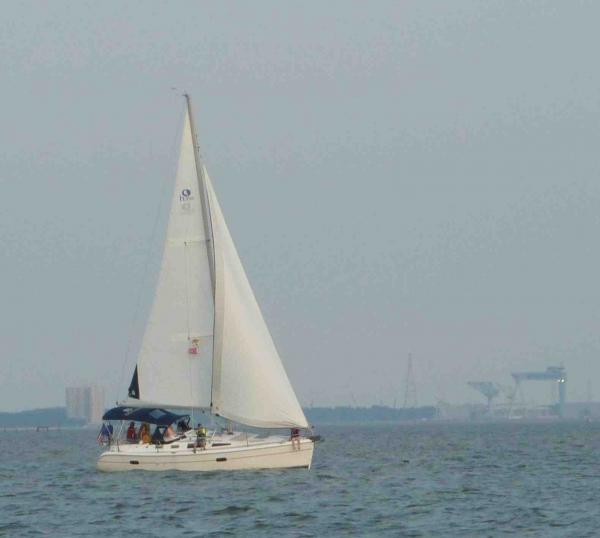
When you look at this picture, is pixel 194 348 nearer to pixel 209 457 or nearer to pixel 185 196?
pixel 209 457

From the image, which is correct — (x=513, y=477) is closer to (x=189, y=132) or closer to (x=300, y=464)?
(x=300, y=464)

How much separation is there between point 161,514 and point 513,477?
898 inches

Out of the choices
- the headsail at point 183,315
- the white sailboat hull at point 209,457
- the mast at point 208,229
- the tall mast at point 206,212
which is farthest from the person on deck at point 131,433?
the tall mast at point 206,212

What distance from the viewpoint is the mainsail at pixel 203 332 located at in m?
62.3

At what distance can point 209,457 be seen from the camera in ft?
194

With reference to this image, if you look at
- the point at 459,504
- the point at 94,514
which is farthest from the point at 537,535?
the point at 94,514

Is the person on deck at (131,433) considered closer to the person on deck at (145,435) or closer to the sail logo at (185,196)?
the person on deck at (145,435)

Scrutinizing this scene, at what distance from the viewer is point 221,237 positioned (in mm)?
62750

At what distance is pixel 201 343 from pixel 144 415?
3.71 meters

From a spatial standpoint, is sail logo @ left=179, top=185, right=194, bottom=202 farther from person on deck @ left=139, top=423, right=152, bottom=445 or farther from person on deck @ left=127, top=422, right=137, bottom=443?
person on deck @ left=127, top=422, right=137, bottom=443

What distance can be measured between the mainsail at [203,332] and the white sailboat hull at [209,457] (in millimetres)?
1782

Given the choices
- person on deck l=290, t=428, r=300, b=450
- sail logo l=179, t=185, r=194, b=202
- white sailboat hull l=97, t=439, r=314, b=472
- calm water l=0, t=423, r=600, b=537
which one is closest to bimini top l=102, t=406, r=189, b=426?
white sailboat hull l=97, t=439, r=314, b=472

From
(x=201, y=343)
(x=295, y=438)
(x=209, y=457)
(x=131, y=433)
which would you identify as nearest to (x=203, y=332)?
(x=201, y=343)

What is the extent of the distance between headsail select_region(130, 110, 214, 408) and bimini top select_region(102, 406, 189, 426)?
490 mm
